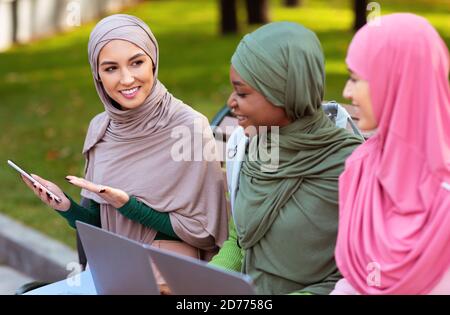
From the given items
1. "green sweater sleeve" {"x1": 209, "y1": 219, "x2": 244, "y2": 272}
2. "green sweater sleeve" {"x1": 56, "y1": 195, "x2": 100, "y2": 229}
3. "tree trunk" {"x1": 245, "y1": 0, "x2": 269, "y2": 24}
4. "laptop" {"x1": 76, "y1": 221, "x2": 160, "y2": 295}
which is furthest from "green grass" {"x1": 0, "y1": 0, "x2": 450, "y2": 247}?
"laptop" {"x1": 76, "y1": 221, "x2": 160, "y2": 295}

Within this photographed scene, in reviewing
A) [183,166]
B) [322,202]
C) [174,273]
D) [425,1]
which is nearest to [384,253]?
[322,202]

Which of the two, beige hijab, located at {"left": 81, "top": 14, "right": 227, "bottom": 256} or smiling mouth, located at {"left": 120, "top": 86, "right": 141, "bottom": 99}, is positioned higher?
smiling mouth, located at {"left": 120, "top": 86, "right": 141, "bottom": 99}

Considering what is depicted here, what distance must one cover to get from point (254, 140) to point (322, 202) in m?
0.34

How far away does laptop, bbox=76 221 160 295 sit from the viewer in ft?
8.64

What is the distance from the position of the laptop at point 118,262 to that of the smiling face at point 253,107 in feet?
1.86

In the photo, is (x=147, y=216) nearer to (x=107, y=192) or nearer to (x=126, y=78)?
(x=107, y=192)

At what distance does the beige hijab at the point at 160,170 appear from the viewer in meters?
3.48

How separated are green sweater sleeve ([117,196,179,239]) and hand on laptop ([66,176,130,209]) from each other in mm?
33

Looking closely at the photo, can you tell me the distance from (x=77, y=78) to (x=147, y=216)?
321 inches

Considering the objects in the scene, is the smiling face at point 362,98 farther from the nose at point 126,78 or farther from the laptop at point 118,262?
the nose at point 126,78

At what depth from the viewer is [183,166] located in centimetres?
348

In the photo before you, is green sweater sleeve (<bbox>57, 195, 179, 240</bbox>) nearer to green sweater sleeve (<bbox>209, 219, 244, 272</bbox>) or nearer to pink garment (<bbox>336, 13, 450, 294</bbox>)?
green sweater sleeve (<bbox>209, 219, 244, 272</bbox>)

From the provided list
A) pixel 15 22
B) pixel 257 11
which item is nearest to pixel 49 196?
pixel 257 11

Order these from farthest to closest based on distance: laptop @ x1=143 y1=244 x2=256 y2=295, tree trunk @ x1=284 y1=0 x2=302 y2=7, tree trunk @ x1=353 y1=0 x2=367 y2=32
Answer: tree trunk @ x1=284 y1=0 x2=302 y2=7
tree trunk @ x1=353 y1=0 x2=367 y2=32
laptop @ x1=143 y1=244 x2=256 y2=295
